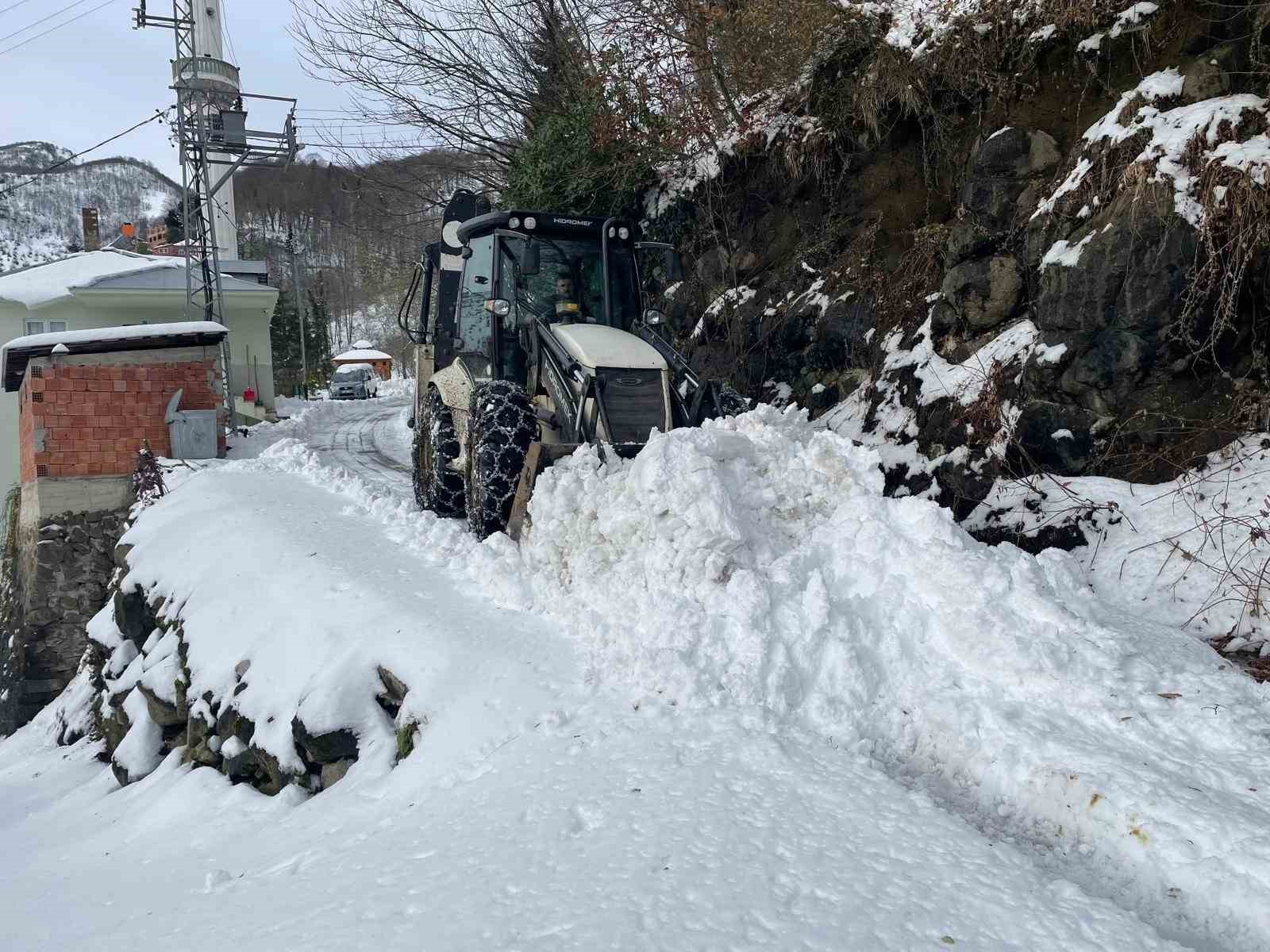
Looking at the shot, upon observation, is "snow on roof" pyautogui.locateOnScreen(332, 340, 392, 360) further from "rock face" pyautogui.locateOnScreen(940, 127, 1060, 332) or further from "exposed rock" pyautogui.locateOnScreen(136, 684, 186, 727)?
"rock face" pyautogui.locateOnScreen(940, 127, 1060, 332)

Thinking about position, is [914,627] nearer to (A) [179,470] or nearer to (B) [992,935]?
(B) [992,935]

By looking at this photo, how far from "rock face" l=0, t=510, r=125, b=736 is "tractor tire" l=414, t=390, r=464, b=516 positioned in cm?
523

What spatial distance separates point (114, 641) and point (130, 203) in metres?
114

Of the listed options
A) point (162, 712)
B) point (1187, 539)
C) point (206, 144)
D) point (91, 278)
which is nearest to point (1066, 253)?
point (1187, 539)

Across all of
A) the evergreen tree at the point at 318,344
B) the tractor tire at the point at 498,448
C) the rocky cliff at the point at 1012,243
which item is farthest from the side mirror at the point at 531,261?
the evergreen tree at the point at 318,344

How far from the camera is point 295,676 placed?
198 inches

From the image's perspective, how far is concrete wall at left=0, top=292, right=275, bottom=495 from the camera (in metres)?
18.9

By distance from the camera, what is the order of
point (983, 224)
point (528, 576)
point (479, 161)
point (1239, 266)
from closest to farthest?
point (1239, 266) < point (528, 576) < point (983, 224) < point (479, 161)

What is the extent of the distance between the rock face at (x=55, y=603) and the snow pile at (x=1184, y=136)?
11647 mm

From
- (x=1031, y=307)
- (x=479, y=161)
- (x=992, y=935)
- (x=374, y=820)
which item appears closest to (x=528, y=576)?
(x=374, y=820)

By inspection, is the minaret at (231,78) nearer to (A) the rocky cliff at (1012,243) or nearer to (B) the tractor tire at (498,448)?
(A) the rocky cliff at (1012,243)

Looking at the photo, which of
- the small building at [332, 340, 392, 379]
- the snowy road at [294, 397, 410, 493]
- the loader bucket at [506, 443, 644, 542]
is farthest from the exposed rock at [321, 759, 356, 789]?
the small building at [332, 340, 392, 379]

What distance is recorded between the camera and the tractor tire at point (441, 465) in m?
7.74

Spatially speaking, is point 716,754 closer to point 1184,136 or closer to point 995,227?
point 1184,136
